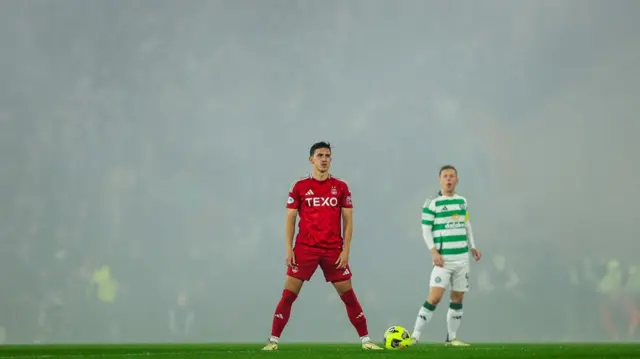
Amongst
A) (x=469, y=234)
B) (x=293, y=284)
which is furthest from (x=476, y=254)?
(x=293, y=284)

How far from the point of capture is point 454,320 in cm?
1235

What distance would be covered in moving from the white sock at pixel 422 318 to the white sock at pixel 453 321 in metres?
0.31

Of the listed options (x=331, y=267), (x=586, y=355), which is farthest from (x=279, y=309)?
(x=586, y=355)

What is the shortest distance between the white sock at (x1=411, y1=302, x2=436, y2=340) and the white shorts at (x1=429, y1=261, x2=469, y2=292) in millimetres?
351

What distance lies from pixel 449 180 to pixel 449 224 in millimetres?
689

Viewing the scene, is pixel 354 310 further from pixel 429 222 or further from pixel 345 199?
pixel 429 222

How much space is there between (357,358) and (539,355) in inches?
95.6

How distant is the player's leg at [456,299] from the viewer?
40.2 feet

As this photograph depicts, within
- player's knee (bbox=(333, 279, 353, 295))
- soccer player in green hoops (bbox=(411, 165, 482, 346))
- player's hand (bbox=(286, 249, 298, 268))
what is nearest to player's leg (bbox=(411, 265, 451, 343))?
soccer player in green hoops (bbox=(411, 165, 482, 346))

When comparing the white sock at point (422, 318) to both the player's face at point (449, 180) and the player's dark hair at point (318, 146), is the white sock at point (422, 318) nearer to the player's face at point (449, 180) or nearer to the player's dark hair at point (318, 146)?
the player's face at point (449, 180)

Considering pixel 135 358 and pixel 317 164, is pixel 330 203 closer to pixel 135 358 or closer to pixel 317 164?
pixel 317 164

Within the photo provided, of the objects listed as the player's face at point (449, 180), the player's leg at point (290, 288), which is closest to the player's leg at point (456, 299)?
the player's face at point (449, 180)

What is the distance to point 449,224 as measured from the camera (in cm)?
1221

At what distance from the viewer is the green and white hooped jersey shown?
12.2 meters
